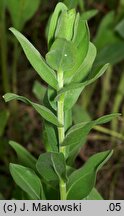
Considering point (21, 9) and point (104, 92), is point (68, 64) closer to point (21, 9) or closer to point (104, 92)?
point (21, 9)

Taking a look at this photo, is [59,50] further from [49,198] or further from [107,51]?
[107,51]

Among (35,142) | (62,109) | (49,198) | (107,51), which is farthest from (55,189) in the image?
(35,142)

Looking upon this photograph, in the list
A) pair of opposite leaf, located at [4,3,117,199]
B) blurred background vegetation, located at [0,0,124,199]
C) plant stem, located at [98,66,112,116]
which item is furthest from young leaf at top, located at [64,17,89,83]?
plant stem, located at [98,66,112,116]

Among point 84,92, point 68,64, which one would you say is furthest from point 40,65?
point 84,92

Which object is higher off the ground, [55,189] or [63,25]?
[63,25]

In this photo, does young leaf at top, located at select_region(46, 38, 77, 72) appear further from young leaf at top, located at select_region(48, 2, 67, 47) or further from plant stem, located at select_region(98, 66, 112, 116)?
plant stem, located at select_region(98, 66, 112, 116)

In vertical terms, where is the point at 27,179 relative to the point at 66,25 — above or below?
below
